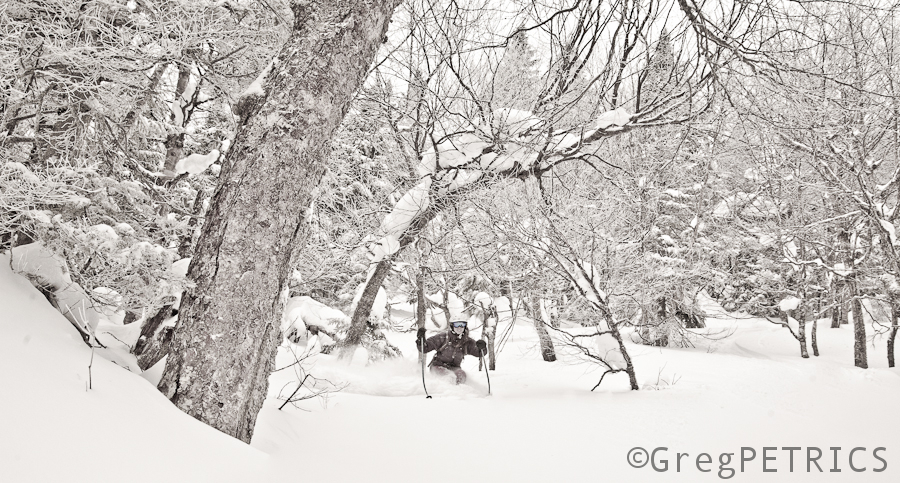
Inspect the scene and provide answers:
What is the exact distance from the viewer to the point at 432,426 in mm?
3787

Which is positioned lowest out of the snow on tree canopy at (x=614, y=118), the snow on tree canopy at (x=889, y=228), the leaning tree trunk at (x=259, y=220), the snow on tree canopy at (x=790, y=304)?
the leaning tree trunk at (x=259, y=220)

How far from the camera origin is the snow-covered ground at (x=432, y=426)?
4.95 ft

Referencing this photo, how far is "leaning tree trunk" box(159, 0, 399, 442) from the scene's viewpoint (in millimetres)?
2023

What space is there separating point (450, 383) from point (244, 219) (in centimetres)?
544

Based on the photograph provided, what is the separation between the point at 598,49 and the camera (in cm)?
764

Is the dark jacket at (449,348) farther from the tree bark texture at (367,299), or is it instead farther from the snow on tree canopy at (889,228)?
the snow on tree canopy at (889,228)

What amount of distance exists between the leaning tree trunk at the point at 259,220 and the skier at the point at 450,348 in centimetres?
515

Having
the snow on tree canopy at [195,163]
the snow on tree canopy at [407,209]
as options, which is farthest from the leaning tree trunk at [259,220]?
the snow on tree canopy at [407,209]

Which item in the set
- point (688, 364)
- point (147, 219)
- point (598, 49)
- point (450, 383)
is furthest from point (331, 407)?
point (688, 364)

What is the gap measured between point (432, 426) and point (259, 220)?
2.38 m

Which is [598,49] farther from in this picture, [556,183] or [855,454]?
[855,454]

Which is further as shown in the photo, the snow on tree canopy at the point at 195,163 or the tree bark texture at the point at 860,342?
the tree bark texture at the point at 860,342

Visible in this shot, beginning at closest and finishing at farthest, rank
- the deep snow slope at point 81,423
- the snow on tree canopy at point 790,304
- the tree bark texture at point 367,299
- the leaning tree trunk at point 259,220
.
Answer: the deep snow slope at point 81,423 → the leaning tree trunk at point 259,220 → the tree bark texture at point 367,299 → the snow on tree canopy at point 790,304

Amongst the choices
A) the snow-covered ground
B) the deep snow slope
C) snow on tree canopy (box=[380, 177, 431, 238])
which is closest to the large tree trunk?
the snow-covered ground
